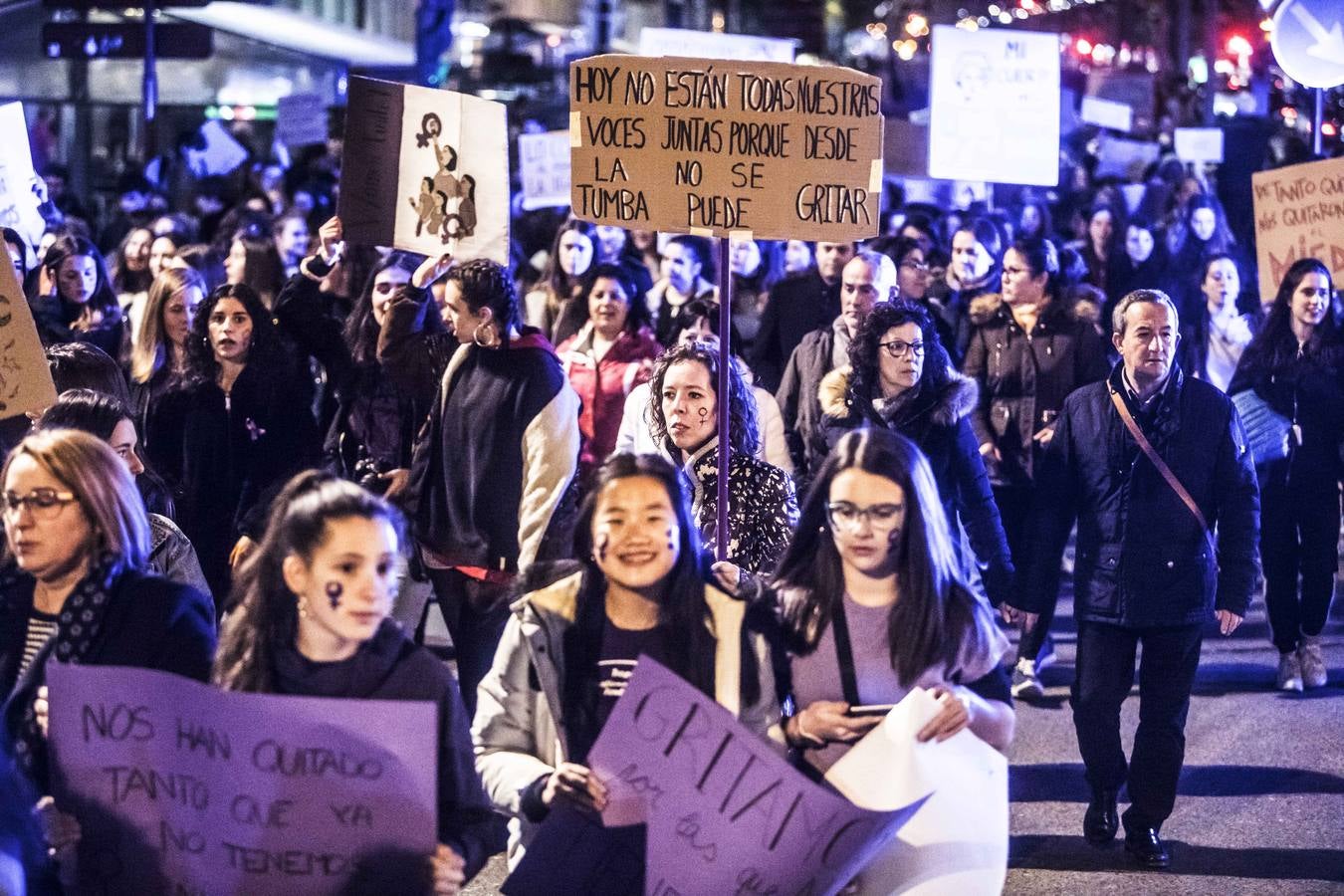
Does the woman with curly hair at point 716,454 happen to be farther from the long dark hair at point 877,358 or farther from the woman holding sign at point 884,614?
the woman holding sign at point 884,614

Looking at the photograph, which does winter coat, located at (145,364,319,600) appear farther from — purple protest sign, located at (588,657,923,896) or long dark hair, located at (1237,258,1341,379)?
long dark hair, located at (1237,258,1341,379)

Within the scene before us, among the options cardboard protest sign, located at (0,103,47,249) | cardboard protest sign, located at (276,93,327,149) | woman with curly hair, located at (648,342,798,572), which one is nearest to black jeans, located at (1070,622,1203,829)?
woman with curly hair, located at (648,342,798,572)

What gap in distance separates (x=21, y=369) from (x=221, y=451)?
5.03 ft

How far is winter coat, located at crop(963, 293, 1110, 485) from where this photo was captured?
923cm

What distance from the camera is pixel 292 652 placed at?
3.65 metres

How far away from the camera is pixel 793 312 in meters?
10.3

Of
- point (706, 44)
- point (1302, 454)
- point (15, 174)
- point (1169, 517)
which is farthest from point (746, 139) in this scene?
point (706, 44)

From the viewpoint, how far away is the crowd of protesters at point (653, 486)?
390 centimetres

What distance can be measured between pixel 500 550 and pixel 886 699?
10.1ft

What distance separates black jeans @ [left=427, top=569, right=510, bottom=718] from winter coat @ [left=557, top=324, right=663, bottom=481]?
1.66 meters

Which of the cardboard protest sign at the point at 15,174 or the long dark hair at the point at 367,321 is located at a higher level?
the cardboard protest sign at the point at 15,174

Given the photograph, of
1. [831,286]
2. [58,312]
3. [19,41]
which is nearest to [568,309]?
[831,286]

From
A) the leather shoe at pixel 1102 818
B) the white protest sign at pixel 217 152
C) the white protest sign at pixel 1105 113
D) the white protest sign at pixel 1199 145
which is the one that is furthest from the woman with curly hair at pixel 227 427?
the white protest sign at pixel 1105 113

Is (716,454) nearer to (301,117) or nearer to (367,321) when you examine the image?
(367,321)
